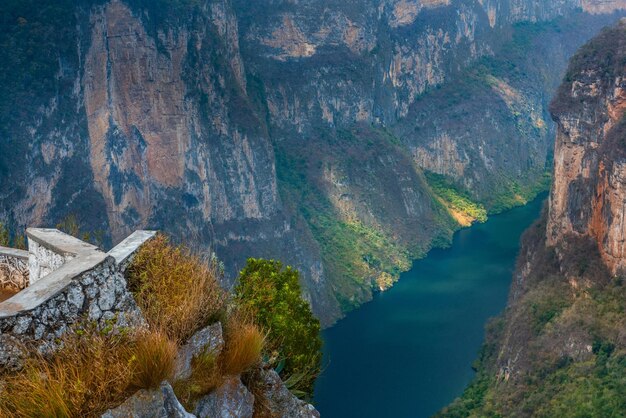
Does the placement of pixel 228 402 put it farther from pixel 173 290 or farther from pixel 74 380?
pixel 74 380

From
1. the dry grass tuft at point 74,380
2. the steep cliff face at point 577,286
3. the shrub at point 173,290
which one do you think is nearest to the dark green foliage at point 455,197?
the steep cliff face at point 577,286

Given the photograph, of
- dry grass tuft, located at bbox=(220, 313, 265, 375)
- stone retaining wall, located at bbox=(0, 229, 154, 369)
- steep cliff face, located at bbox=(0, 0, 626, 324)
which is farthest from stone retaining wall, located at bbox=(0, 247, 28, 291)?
steep cliff face, located at bbox=(0, 0, 626, 324)

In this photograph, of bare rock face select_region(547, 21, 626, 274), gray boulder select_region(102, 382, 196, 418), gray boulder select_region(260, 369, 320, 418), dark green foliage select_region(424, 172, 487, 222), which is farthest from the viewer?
dark green foliage select_region(424, 172, 487, 222)

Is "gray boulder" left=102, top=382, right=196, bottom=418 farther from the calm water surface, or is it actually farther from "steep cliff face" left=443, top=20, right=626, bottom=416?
the calm water surface

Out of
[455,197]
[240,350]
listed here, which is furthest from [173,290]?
[455,197]

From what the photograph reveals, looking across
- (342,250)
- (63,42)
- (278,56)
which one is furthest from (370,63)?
(63,42)

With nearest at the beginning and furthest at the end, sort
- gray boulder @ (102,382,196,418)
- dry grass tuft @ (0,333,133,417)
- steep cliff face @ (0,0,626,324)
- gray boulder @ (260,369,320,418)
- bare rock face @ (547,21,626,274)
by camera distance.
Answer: dry grass tuft @ (0,333,133,417), gray boulder @ (102,382,196,418), gray boulder @ (260,369,320,418), bare rock face @ (547,21,626,274), steep cliff face @ (0,0,626,324)

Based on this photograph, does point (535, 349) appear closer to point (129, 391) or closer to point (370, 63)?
point (129, 391)
